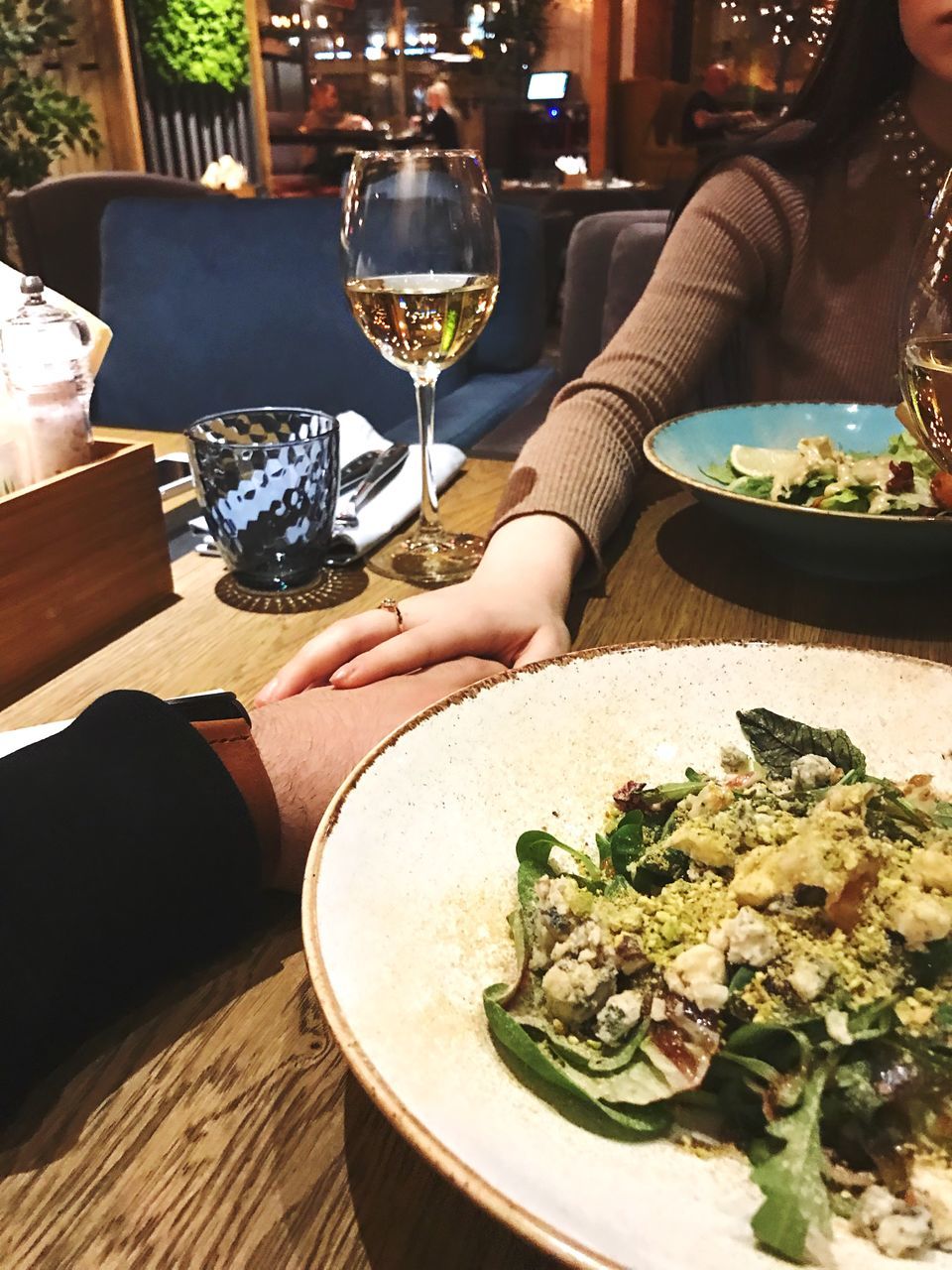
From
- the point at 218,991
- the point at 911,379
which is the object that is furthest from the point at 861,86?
the point at 218,991

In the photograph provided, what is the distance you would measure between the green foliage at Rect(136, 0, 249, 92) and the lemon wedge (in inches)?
280

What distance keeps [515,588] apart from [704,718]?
29cm

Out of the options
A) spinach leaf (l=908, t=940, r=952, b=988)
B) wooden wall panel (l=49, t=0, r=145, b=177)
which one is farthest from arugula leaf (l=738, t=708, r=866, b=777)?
wooden wall panel (l=49, t=0, r=145, b=177)

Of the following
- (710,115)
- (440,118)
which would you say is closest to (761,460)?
(440,118)

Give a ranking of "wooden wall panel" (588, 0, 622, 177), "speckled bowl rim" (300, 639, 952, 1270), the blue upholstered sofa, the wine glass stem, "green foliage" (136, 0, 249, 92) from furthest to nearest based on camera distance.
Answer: "wooden wall panel" (588, 0, 622, 177) → "green foliage" (136, 0, 249, 92) → the blue upholstered sofa → the wine glass stem → "speckled bowl rim" (300, 639, 952, 1270)

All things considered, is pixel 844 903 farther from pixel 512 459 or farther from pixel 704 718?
pixel 512 459

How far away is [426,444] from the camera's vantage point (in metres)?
1.08

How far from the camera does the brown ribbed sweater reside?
55.4 inches

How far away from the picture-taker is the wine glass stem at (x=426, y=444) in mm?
1074

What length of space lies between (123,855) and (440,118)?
27.3ft

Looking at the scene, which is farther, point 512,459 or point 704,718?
point 512,459

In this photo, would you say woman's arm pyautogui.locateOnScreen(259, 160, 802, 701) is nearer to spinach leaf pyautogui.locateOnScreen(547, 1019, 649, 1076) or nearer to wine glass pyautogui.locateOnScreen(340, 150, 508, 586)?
wine glass pyautogui.locateOnScreen(340, 150, 508, 586)

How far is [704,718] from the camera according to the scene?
0.65 m

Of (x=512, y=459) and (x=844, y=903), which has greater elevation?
(x=844, y=903)
